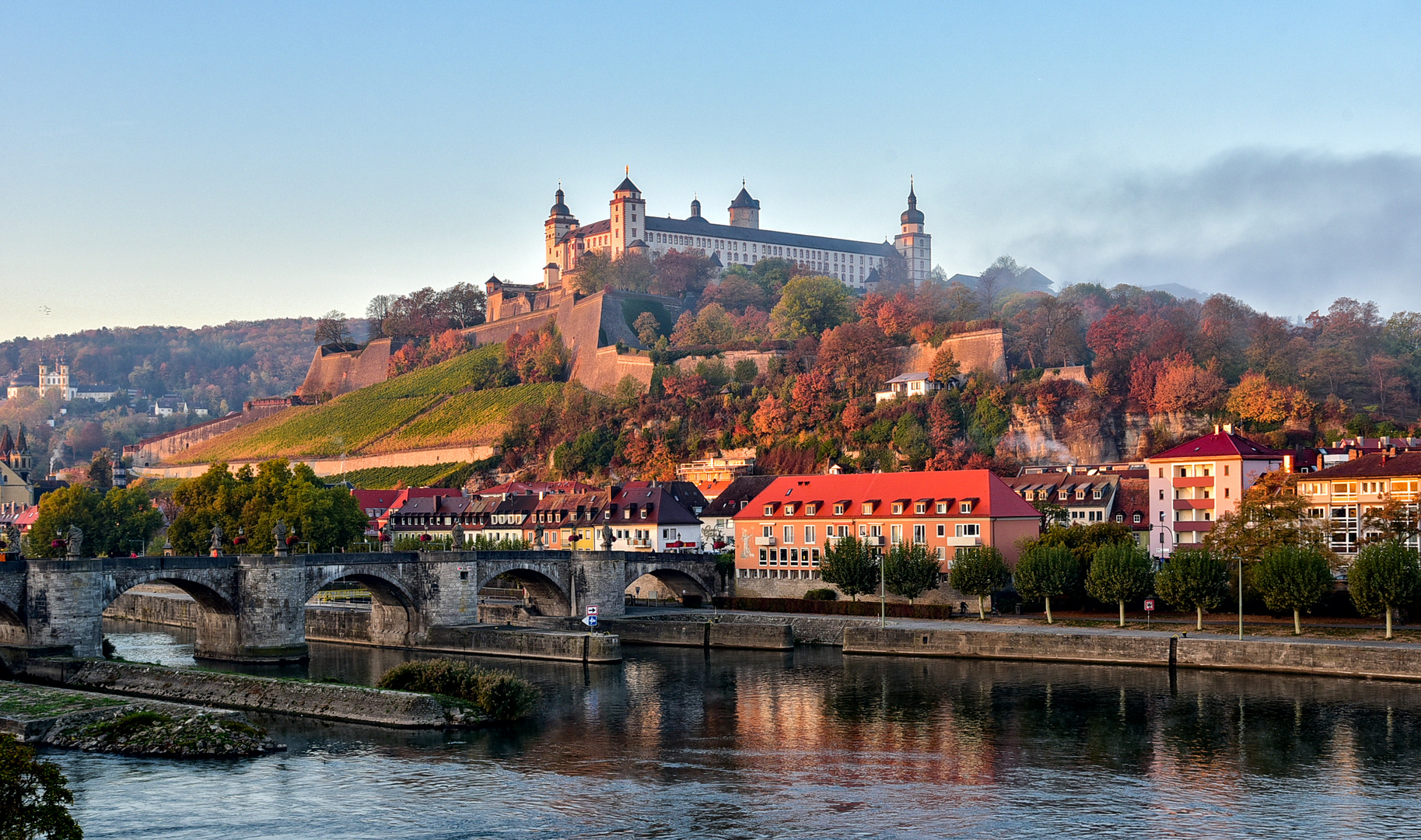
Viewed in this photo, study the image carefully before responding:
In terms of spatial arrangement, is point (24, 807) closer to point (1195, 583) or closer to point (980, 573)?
point (1195, 583)

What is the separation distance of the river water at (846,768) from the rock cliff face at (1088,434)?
52.0m

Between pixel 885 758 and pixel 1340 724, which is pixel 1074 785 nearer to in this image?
pixel 885 758

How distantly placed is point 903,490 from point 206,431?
419 ft

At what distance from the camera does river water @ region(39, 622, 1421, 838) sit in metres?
31.6

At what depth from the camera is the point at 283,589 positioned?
61000 mm

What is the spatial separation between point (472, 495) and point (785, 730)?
6968 cm

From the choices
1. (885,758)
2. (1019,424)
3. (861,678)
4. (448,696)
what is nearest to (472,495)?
(1019,424)

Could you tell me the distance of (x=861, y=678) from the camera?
55.3 meters

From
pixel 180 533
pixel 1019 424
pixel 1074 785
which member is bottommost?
pixel 1074 785

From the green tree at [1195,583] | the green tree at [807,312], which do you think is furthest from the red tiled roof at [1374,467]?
the green tree at [807,312]

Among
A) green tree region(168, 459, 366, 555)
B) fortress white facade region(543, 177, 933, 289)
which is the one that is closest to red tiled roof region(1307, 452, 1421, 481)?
green tree region(168, 459, 366, 555)

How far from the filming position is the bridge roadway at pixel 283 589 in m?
55.7

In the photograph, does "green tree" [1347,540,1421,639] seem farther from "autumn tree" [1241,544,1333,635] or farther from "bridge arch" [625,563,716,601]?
"bridge arch" [625,563,716,601]

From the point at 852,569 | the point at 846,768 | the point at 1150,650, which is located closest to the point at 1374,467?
the point at 1150,650
